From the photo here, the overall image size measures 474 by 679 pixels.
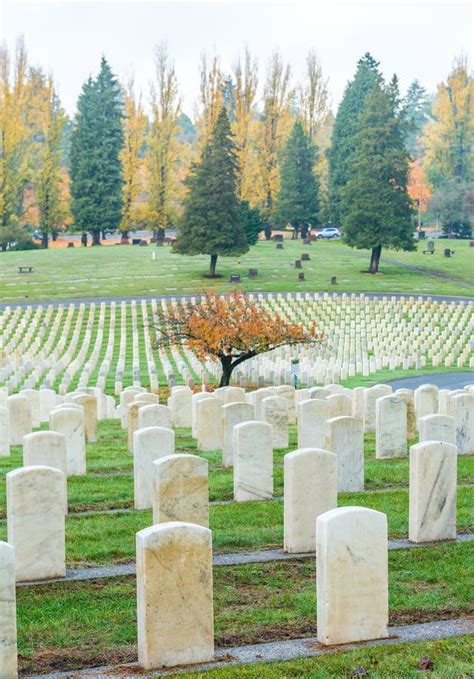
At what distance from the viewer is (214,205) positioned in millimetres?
58031

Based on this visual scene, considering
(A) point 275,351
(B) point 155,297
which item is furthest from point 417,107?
(A) point 275,351

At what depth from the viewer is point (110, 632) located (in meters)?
7.84

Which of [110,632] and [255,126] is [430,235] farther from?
[110,632]

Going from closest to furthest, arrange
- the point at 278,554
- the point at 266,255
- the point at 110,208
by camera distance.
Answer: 1. the point at 278,554
2. the point at 266,255
3. the point at 110,208

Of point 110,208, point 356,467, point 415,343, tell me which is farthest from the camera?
point 110,208

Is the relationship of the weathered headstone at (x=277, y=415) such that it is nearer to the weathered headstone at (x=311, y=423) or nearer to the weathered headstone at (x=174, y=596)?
the weathered headstone at (x=311, y=423)

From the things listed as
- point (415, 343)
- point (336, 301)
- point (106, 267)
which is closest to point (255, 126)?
point (106, 267)

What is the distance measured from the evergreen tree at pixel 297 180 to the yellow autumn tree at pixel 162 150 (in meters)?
8.21

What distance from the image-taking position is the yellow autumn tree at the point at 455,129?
90062 millimetres

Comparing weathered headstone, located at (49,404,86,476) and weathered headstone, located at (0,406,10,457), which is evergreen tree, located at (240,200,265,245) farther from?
weathered headstone, located at (49,404,86,476)

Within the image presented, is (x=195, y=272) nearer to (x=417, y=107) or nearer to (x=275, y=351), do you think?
(x=275, y=351)

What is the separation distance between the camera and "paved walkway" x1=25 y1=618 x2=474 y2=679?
7.10 m

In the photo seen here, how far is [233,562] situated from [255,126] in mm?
78374

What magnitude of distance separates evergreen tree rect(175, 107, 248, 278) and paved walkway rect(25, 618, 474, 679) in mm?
50578
